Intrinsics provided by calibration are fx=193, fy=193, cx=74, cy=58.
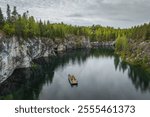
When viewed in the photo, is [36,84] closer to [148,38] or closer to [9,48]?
[9,48]

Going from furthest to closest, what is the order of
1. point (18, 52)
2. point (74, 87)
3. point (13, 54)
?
point (18, 52), point (13, 54), point (74, 87)

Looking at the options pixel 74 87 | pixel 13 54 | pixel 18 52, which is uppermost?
pixel 18 52

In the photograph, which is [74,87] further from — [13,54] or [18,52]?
[18,52]

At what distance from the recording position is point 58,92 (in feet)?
195

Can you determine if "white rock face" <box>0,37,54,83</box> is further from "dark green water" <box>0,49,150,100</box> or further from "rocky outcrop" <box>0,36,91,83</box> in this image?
"dark green water" <box>0,49,150,100</box>

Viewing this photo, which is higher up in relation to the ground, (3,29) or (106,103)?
(3,29)

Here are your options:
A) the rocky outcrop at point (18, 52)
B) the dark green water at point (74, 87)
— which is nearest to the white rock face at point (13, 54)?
the rocky outcrop at point (18, 52)

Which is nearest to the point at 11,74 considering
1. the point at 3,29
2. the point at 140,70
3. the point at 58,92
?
the point at 3,29

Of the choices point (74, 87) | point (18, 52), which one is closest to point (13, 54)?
point (18, 52)

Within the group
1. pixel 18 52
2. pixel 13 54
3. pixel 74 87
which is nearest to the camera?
pixel 74 87

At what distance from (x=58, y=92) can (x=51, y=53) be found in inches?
3356

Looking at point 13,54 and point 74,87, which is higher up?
point 13,54

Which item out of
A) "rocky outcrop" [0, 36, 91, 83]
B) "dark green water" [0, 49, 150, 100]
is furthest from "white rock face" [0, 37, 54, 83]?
"dark green water" [0, 49, 150, 100]

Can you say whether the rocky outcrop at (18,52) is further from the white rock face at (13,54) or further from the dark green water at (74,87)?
the dark green water at (74,87)
